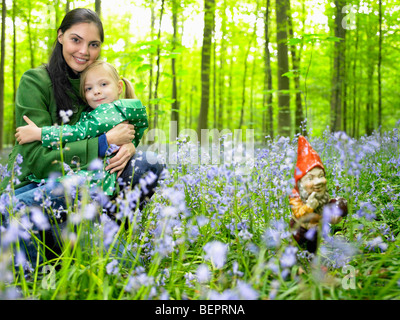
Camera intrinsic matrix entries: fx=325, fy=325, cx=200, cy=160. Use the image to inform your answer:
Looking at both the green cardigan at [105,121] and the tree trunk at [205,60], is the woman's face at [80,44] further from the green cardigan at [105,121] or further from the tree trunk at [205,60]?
the tree trunk at [205,60]

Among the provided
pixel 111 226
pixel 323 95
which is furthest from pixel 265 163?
pixel 323 95

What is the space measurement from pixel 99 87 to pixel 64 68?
A: 1.49 ft

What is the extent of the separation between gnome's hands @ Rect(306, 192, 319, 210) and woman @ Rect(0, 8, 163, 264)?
1.47m

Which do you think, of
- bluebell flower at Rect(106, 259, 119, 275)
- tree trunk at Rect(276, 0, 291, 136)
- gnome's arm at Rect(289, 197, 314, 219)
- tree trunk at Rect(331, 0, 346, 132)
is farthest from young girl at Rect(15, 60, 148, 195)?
tree trunk at Rect(331, 0, 346, 132)

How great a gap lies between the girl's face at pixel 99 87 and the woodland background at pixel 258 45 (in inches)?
82.1

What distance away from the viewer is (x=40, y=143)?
2689mm

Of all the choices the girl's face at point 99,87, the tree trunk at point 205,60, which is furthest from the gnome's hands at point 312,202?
the tree trunk at point 205,60

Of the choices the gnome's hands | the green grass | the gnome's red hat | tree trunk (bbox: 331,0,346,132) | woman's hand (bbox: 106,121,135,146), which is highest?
tree trunk (bbox: 331,0,346,132)

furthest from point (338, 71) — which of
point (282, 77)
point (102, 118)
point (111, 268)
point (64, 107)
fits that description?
point (111, 268)

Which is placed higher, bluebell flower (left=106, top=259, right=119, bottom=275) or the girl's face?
the girl's face

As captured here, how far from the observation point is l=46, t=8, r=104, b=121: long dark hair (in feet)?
9.56

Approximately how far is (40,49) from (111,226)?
1437 centimetres

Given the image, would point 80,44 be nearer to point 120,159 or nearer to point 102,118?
point 102,118

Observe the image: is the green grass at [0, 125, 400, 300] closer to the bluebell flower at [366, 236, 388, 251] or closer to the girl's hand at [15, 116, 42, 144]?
the bluebell flower at [366, 236, 388, 251]
